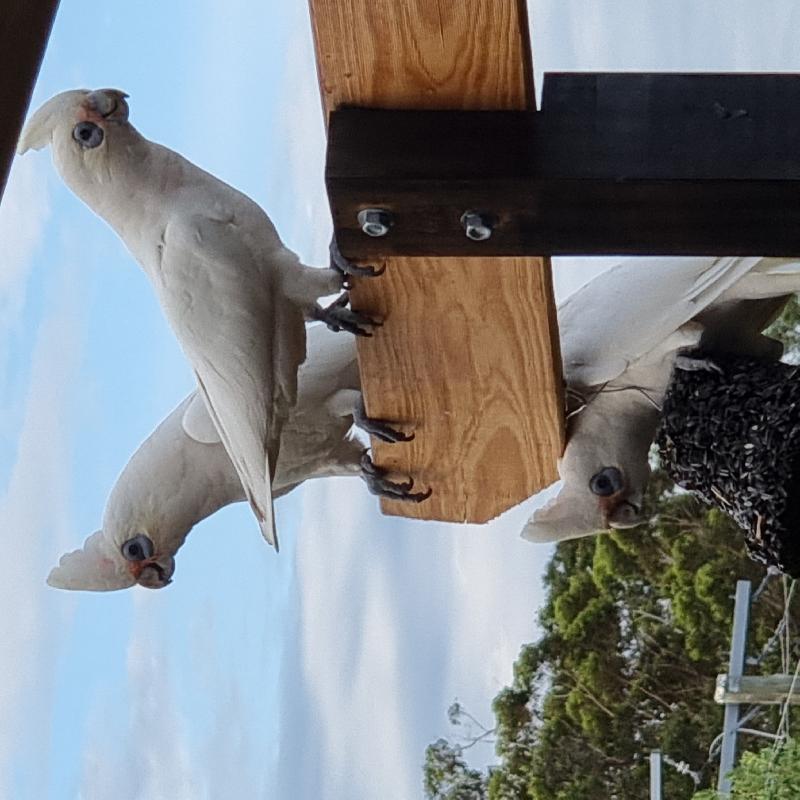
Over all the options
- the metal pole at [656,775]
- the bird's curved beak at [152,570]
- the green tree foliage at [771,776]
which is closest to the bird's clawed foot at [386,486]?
the bird's curved beak at [152,570]

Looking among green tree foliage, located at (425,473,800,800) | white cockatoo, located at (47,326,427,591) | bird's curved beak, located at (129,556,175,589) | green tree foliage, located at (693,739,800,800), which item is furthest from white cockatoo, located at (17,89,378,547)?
green tree foliage, located at (425,473,800,800)

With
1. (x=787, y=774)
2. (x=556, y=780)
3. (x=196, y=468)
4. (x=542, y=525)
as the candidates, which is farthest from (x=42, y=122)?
(x=556, y=780)

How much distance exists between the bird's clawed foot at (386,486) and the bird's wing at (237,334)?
16 cm

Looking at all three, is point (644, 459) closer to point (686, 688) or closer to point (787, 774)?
point (787, 774)

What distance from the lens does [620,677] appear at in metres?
3.70

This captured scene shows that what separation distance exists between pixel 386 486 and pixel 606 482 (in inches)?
9.4

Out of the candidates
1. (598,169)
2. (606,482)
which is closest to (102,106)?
(598,169)

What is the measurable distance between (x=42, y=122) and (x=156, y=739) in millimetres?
2027

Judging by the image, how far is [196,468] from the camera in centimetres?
117

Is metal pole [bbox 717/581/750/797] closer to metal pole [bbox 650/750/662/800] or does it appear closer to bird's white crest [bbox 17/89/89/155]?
metal pole [bbox 650/750/662/800]

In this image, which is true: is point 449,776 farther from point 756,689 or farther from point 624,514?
point 624,514

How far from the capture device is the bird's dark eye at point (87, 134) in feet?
3.18

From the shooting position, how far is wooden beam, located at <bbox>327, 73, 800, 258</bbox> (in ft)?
2.28

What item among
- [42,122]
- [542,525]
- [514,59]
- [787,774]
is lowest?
[787,774]
